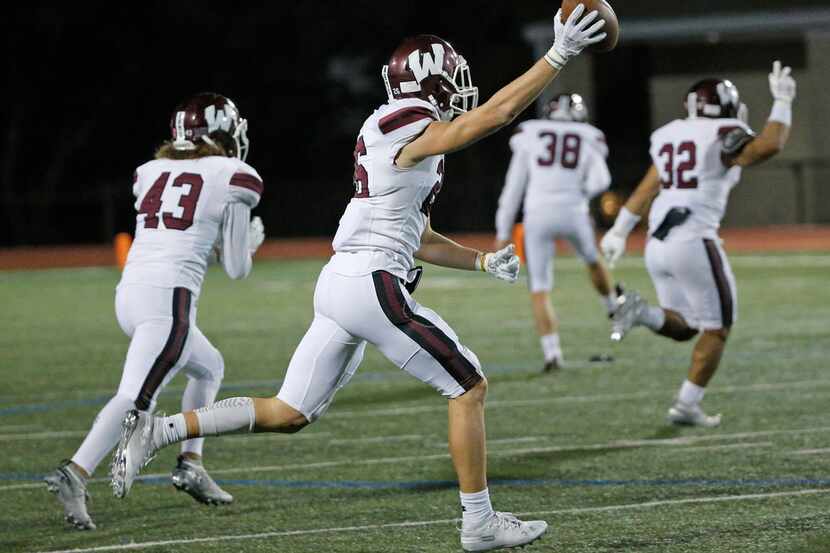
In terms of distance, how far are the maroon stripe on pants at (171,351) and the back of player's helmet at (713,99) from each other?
3.20 meters

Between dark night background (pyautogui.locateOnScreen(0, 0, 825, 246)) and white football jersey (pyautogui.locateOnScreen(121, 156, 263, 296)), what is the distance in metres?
19.9

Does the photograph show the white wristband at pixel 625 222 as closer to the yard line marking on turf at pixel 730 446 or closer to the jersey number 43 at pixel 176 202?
the yard line marking on turf at pixel 730 446

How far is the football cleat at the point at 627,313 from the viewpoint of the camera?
774cm

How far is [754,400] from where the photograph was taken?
8.25 meters

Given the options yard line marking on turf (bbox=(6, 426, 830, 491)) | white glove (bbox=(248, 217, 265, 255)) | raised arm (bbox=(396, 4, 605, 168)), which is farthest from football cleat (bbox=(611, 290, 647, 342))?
raised arm (bbox=(396, 4, 605, 168))

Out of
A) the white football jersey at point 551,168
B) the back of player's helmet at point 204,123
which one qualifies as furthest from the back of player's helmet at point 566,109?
the back of player's helmet at point 204,123

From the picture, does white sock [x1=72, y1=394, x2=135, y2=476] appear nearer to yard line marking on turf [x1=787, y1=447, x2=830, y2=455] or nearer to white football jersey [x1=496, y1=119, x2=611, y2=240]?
yard line marking on turf [x1=787, y1=447, x2=830, y2=455]

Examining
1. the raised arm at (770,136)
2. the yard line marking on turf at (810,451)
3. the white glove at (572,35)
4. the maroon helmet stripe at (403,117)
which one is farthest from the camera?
the raised arm at (770,136)

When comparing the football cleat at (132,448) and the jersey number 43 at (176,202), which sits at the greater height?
the jersey number 43 at (176,202)

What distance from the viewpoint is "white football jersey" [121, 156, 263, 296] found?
5.85 metres

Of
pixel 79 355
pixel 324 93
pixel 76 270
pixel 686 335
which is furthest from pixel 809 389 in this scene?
pixel 324 93

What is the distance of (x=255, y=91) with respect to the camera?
32.6 m

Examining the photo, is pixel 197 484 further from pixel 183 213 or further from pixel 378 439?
pixel 378 439

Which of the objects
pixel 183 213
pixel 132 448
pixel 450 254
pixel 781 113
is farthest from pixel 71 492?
pixel 781 113
